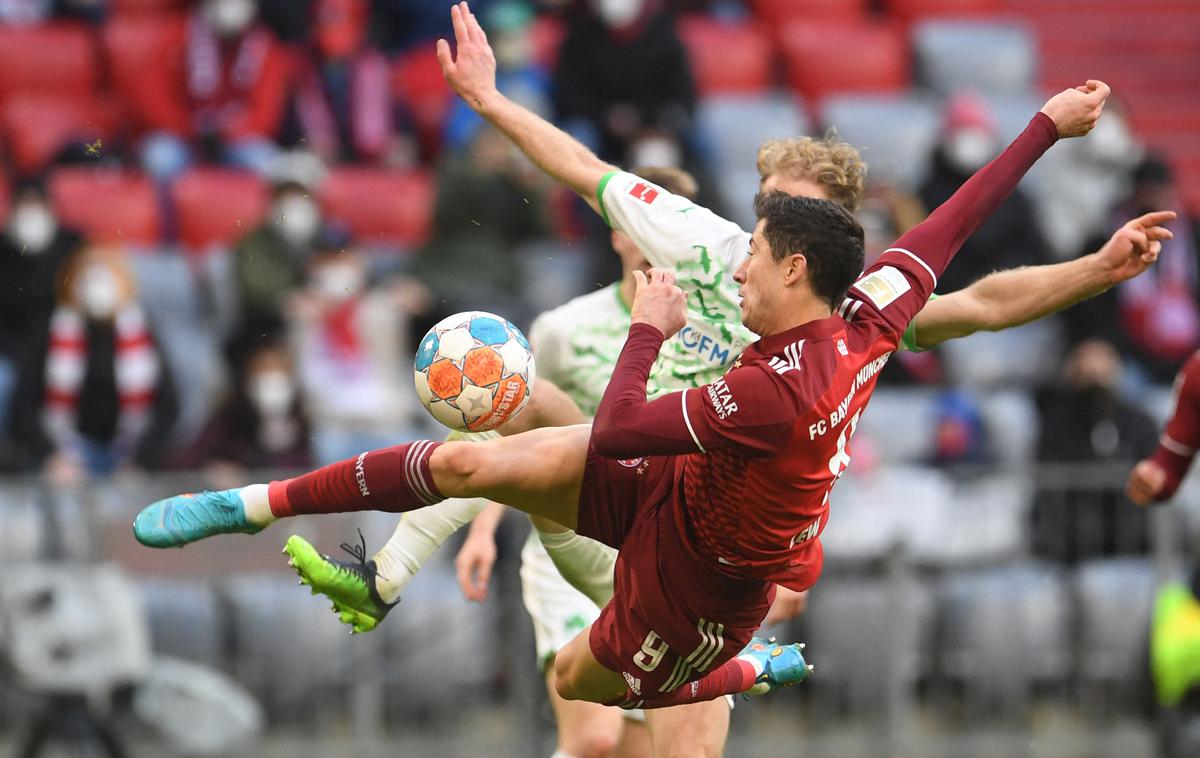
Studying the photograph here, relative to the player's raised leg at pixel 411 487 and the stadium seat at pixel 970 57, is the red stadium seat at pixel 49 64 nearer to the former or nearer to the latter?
the stadium seat at pixel 970 57

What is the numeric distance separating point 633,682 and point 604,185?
1.72 meters

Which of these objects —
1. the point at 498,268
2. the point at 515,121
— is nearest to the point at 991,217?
the point at 498,268

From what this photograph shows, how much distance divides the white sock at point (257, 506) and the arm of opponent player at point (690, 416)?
127 cm

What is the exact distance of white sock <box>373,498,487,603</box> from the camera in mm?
6844

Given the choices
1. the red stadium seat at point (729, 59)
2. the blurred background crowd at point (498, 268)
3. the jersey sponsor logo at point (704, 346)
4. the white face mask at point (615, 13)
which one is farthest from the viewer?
the red stadium seat at point (729, 59)

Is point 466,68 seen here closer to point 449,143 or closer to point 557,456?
point 557,456

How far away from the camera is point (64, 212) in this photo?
12.8 m

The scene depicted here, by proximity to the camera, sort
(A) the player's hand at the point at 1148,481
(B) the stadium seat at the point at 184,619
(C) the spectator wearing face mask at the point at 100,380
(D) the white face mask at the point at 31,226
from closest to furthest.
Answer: (A) the player's hand at the point at 1148,481
(B) the stadium seat at the point at 184,619
(C) the spectator wearing face mask at the point at 100,380
(D) the white face mask at the point at 31,226

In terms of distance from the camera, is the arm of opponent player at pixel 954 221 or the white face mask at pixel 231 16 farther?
the white face mask at pixel 231 16

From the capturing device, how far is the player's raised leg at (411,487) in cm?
615

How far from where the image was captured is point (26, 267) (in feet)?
39.0

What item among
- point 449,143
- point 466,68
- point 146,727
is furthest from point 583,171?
point 449,143

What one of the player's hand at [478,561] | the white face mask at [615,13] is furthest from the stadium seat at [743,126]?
the player's hand at [478,561]

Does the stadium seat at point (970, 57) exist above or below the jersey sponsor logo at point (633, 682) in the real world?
above
